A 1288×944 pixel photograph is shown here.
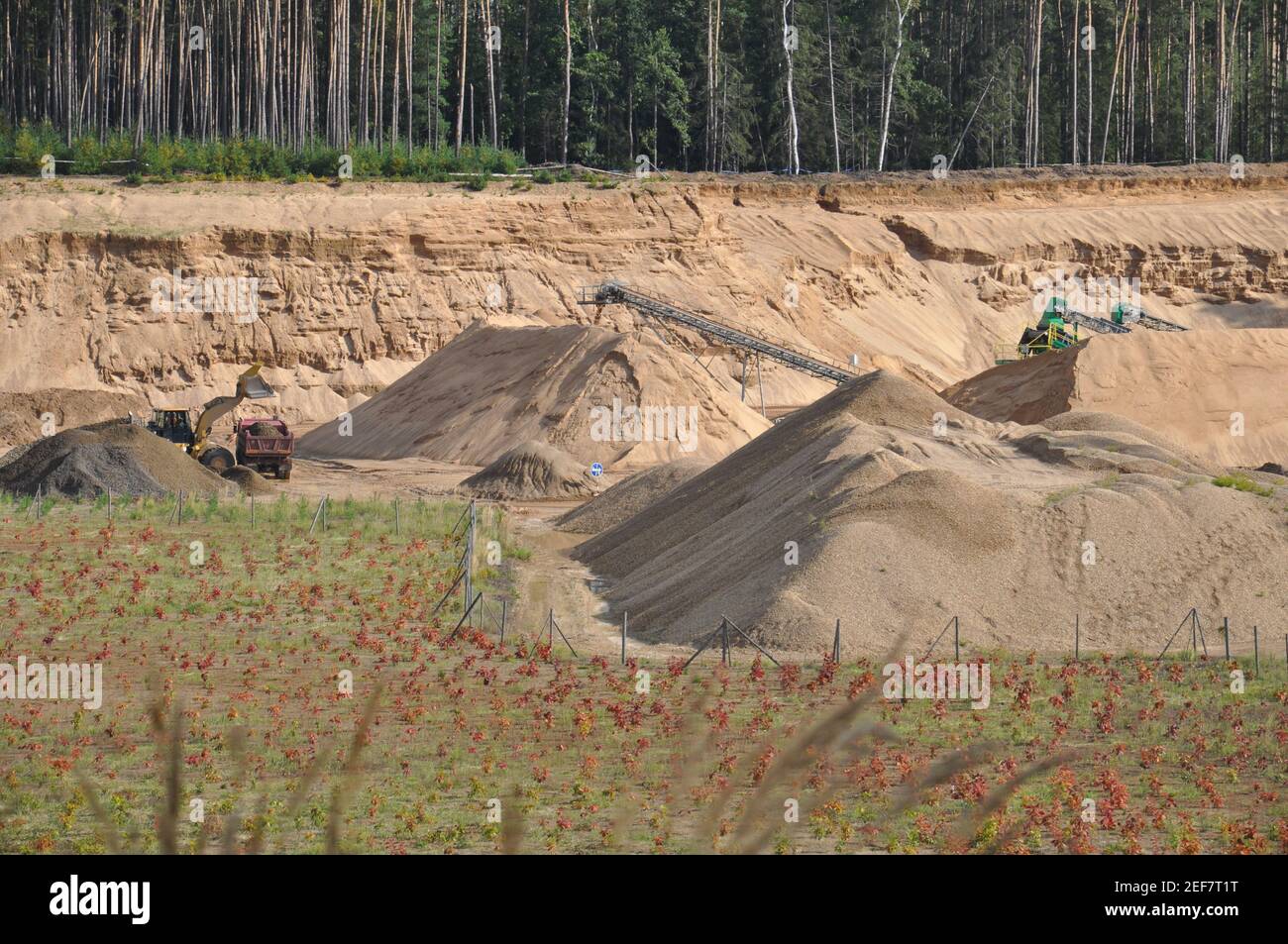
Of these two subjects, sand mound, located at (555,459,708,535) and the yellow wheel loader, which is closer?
sand mound, located at (555,459,708,535)

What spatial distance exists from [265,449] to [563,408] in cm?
892

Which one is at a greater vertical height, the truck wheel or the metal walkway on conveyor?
the metal walkway on conveyor

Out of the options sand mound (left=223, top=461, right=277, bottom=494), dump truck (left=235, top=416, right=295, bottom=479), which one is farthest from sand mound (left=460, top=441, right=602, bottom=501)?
sand mound (left=223, top=461, right=277, bottom=494)

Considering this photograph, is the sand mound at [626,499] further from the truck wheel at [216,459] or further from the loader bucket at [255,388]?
the truck wheel at [216,459]

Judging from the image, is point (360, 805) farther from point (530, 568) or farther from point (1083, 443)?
point (1083, 443)

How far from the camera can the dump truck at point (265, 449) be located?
39594mm

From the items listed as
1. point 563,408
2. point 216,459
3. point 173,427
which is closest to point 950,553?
point 216,459

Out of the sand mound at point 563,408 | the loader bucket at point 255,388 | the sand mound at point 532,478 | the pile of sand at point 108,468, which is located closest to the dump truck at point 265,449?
the loader bucket at point 255,388

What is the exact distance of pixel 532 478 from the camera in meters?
39.6

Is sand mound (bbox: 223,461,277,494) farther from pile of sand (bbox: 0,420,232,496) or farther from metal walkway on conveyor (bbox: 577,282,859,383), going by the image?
metal walkway on conveyor (bbox: 577,282,859,383)

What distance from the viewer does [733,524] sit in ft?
85.8

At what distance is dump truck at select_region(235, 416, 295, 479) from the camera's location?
39.6 meters

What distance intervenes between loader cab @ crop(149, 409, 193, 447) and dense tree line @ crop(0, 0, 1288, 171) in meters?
28.2
